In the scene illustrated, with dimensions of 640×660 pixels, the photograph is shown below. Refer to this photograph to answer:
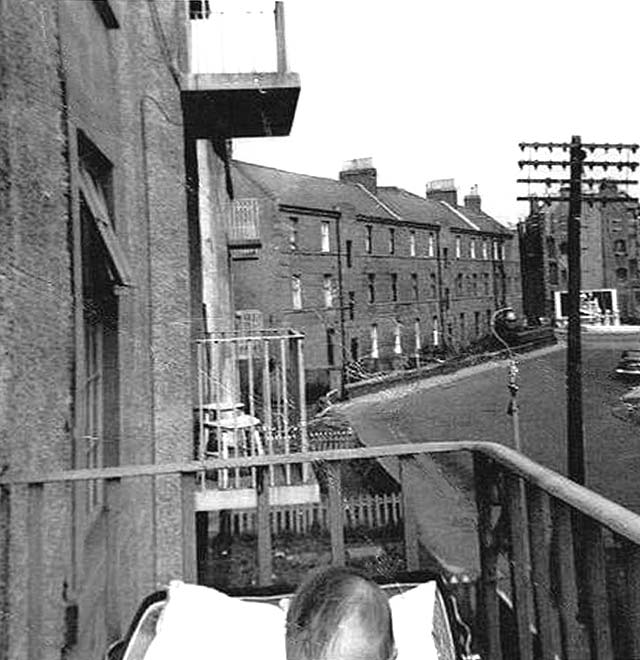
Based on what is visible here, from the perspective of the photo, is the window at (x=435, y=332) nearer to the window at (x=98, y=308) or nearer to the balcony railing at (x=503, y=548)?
the balcony railing at (x=503, y=548)

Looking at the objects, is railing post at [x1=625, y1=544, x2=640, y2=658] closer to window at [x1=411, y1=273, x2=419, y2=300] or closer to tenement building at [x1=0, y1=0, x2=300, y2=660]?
tenement building at [x1=0, y1=0, x2=300, y2=660]

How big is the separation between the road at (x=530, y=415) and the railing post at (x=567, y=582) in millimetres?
458

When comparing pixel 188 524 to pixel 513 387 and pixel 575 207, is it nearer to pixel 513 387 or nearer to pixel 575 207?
pixel 513 387

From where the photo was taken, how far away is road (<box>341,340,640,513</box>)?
173cm

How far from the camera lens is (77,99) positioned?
2303mm

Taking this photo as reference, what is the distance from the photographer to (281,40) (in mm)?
3412

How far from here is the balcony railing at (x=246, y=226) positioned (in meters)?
6.82

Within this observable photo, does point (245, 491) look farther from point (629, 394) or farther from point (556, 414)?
point (629, 394)

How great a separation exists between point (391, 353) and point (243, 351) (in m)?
0.91

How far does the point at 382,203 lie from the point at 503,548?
6.84ft

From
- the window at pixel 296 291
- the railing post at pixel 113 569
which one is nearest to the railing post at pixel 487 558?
the railing post at pixel 113 569

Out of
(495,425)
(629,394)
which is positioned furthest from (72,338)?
(629,394)

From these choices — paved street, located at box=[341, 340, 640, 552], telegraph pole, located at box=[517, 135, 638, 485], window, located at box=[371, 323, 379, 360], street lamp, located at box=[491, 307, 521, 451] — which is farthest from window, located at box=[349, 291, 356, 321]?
telegraph pole, located at box=[517, 135, 638, 485]

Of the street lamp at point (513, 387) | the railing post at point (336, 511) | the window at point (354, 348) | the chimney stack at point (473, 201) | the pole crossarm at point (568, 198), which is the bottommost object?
the railing post at point (336, 511)
